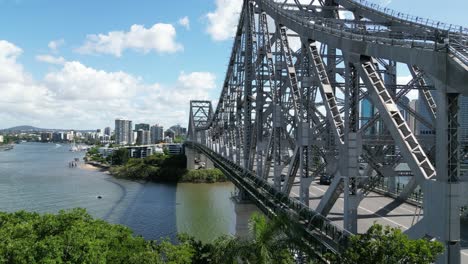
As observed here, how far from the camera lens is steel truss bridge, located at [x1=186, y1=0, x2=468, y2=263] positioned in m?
9.23

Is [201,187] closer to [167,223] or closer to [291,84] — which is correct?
[167,223]

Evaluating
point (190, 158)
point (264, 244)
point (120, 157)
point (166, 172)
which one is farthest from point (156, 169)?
point (264, 244)

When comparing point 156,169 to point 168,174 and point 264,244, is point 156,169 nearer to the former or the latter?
point 168,174

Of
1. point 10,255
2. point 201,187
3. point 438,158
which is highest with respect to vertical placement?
point 438,158

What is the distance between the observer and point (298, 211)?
1650 cm

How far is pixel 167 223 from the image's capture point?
40969 mm

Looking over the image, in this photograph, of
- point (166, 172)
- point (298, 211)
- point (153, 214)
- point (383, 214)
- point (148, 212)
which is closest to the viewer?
point (298, 211)

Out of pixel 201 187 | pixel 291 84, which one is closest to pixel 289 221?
pixel 291 84

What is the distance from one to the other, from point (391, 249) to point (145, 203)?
49.0 meters

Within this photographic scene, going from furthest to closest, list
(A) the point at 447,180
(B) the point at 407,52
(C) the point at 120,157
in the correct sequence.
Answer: (C) the point at 120,157, (B) the point at 407,52, (A) the point at 447,180

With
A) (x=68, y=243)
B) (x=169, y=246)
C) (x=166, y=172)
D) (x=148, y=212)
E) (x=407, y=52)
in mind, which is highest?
(x=407, y=52)

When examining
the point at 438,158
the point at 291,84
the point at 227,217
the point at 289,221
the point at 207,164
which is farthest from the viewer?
the point at 207,164

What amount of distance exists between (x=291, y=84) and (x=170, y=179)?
67.7 m

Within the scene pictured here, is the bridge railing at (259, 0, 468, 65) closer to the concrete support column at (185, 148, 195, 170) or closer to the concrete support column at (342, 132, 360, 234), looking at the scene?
the concrete support column at (342, 132, 360, 234)
